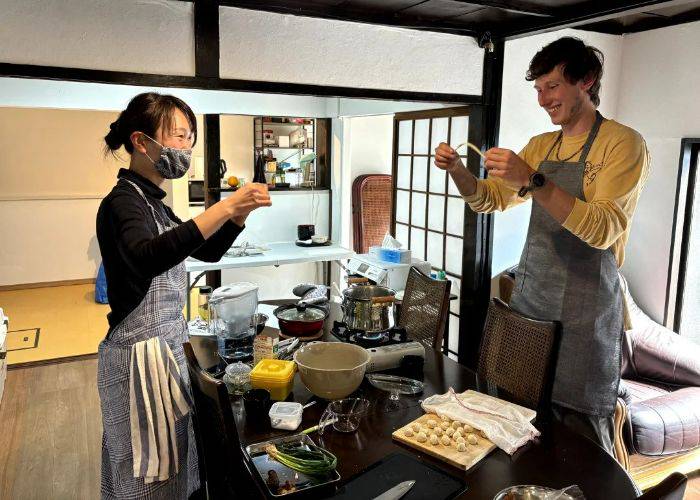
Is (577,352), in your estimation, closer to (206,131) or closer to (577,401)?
(577,401)


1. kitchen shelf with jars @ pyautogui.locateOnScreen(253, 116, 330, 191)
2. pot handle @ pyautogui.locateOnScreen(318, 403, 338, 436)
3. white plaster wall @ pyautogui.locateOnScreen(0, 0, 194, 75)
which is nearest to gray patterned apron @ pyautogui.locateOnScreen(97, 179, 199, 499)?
pot handle @ pyautogui.locateOnScreen(318, 403, 338, 436)

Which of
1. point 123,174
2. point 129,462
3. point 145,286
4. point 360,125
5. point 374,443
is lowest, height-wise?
point 129,462

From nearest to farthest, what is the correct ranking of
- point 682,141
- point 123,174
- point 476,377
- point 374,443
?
point 374,443
point 123,174
point 476,377
point 682,141

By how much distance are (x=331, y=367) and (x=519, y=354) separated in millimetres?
639

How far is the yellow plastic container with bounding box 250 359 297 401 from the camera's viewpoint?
1.56m

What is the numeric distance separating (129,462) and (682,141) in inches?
125

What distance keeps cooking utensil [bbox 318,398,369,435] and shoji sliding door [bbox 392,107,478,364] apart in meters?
1.94

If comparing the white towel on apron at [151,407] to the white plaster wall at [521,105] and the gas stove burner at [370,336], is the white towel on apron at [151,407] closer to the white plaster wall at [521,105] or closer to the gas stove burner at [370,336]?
the gas stove burner at [370,336]

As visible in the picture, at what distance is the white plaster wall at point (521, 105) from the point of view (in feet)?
10.3

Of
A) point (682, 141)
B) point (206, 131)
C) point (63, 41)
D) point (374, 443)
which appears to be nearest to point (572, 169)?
point (374, 443)

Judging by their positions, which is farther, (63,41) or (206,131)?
(206,131)

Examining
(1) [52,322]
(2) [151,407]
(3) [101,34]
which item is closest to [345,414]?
(2) [151,407]

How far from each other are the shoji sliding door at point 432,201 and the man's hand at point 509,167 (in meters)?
1.53

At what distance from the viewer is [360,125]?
5.71 metres
